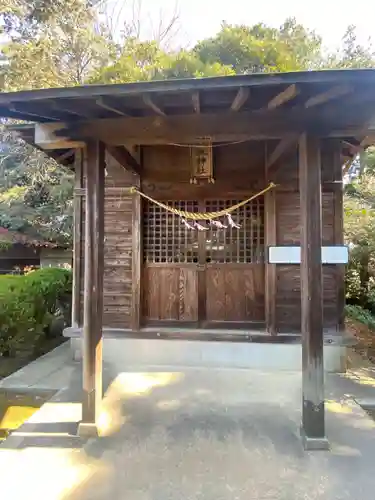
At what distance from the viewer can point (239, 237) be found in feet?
20.0

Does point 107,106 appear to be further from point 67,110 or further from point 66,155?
point 66,155

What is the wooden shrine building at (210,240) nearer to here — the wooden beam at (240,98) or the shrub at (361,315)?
the wooden beam at (240,98)

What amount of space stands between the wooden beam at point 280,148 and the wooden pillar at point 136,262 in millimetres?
2003

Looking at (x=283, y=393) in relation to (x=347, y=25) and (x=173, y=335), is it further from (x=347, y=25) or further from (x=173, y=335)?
(x=347, y=25)

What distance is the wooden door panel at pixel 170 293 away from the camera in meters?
6.05

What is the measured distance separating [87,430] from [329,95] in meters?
3.50

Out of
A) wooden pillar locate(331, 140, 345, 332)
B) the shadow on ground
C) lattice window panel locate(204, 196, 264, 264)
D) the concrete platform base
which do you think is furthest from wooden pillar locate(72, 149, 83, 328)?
wooden pillar locate(331, 140, 345, 332)

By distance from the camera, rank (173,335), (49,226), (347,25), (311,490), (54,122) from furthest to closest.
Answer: (49,226), (347,25), (173,335), (54,122), (311,490)

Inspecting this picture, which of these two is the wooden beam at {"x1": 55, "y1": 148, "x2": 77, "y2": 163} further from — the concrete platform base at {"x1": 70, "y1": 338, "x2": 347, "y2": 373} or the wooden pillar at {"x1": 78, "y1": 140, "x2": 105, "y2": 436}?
the concrete platform base at {"x1": 70, "y1": 338, "x2": 347, "y2": 373}

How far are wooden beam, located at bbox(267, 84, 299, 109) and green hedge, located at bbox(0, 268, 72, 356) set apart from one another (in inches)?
180

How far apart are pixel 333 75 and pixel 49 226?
34.4ft

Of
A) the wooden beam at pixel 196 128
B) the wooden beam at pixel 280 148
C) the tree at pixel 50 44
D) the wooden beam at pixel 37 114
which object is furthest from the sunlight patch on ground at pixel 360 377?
the tree at pixel 50 44

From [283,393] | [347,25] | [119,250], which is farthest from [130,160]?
[347,25]

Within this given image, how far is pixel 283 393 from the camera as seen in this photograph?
4.54m
